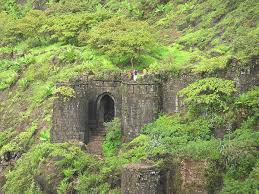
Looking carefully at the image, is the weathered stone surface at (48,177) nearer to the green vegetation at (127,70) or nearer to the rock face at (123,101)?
the green vegetation at (127,70)

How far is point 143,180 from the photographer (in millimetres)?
19938

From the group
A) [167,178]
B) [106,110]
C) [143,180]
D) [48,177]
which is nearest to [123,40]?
[106,110]

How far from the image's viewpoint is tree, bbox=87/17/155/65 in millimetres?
32031

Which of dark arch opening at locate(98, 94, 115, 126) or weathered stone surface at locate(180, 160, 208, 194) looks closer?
weathered stone surface at locate(180, 160, 208, 194)

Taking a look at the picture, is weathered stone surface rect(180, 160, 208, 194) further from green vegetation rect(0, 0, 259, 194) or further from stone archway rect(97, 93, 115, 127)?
stone archway rect(97, 93, 115, 127)

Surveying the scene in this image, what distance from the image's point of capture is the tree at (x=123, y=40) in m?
32.0

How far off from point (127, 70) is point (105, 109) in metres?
2.40

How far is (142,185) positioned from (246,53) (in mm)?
8280

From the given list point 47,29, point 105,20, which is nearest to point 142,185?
point 105,20

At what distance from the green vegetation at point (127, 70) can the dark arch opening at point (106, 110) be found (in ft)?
4.89

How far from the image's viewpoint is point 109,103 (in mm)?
28328

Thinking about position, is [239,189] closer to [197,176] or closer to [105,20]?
[197,176]

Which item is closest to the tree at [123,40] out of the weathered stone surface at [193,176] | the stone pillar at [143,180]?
the stone pillar at [143,180]

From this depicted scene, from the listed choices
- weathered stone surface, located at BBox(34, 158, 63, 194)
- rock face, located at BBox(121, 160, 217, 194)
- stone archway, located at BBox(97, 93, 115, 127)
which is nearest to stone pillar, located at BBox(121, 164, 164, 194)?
rock face, located at BBox(121, 160, 217, 194)
